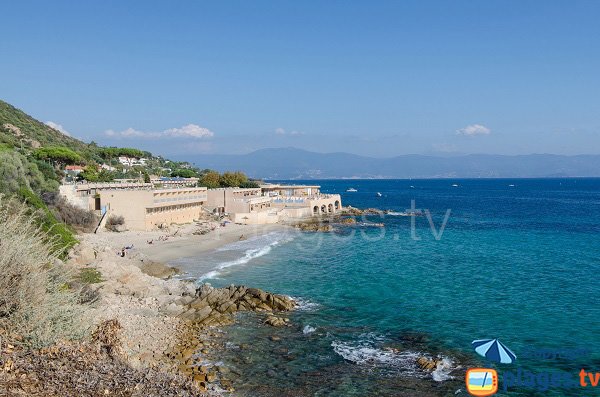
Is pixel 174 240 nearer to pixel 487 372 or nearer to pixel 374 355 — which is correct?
pixel 374 355

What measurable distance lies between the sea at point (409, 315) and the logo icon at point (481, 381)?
23 cm

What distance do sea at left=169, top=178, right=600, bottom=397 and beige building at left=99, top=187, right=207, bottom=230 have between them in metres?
9.80

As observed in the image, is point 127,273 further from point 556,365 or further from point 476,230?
point 476,230

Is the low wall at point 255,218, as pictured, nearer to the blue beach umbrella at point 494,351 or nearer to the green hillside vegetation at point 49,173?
the green hillside vegetation at point 49,173

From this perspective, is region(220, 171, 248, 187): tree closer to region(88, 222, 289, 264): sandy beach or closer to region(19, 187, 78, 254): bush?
region(88, 222, 289, 264): sandy beach

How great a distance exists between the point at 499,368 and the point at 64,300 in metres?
14.0

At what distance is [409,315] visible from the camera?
2258 centimetres

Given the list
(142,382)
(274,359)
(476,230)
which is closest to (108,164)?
(476,230)

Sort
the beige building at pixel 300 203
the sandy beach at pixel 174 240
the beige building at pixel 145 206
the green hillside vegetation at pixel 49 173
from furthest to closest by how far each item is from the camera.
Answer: the beige building at pixel 300 203 < the beige building at pixel 145 206 < the sandy beach at pixel 174 240 < the green hillside vegetation at pixel 49 173

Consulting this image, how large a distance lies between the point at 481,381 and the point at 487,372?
594mm

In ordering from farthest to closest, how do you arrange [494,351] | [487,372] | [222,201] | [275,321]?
[222,201] → [275,321] → [494,351] → [487,372]

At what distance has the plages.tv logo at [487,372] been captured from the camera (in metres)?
15.0

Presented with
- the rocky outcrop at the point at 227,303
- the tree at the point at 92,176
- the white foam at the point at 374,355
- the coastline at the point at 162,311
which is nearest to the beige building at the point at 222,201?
the tree at the point at 92,176

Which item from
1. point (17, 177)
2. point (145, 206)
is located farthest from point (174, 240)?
point (17, 177)
